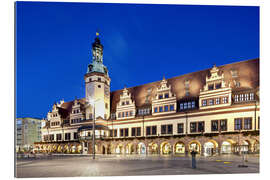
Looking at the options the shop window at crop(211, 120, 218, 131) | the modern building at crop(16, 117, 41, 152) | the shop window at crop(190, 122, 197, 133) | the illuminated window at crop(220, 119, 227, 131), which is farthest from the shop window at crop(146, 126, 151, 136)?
the modern building at crop(16, 117, 41, 152)

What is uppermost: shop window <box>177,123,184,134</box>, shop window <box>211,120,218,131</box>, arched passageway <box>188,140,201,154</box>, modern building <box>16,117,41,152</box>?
shop window <box>211,120,218,131</box>

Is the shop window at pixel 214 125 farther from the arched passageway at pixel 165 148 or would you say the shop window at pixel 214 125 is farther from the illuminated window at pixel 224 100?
the arched passageway at pixel 165 148

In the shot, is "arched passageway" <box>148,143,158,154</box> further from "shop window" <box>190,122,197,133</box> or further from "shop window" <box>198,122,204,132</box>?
"shop window" <box>198,122,204,132</box>

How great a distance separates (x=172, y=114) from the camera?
1289 inches

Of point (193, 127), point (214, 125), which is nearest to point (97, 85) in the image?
point (193, 127)

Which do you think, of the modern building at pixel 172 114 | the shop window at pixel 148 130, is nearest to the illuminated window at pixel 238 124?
the modern building at pixel 172 114

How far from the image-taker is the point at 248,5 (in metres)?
19.7

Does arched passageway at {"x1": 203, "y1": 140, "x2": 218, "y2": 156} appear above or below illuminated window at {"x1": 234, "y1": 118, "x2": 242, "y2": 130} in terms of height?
below

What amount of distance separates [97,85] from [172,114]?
14.6 meters

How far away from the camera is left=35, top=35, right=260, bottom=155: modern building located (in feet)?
88.5

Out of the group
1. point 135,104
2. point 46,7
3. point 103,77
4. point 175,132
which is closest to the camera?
point 46,7
